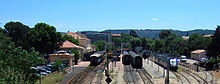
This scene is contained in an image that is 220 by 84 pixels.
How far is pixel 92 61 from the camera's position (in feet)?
208

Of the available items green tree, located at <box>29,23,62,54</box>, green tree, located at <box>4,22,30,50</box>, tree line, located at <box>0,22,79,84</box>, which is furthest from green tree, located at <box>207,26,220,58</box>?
green tree, located at <box>4,22,30,50</box>

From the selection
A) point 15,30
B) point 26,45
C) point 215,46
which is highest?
point 15,30

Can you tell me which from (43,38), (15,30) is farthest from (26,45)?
(15,30)

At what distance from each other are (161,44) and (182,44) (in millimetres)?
21083

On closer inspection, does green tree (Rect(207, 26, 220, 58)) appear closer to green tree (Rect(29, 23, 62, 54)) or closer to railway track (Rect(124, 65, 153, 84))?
railway track (Rect(124, 65, 153, 84))

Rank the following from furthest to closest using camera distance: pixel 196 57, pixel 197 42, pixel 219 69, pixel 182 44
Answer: pixel 182 44 < pixel 197 42 < pixel 196 57 < pixel 219 69

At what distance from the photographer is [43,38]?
211ft

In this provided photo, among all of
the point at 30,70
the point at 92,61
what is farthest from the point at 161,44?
the point at 30,70

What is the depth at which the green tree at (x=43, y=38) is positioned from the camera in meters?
63.7

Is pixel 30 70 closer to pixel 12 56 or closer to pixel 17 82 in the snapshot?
pixel 12 56

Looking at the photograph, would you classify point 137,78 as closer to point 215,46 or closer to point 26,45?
point 215,46

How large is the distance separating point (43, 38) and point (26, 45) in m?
5.46

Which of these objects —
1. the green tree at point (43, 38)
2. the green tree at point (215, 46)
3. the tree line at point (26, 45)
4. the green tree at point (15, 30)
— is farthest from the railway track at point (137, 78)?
the green tree at point (15, 30)

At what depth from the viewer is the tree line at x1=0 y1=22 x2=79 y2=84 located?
16.5m
